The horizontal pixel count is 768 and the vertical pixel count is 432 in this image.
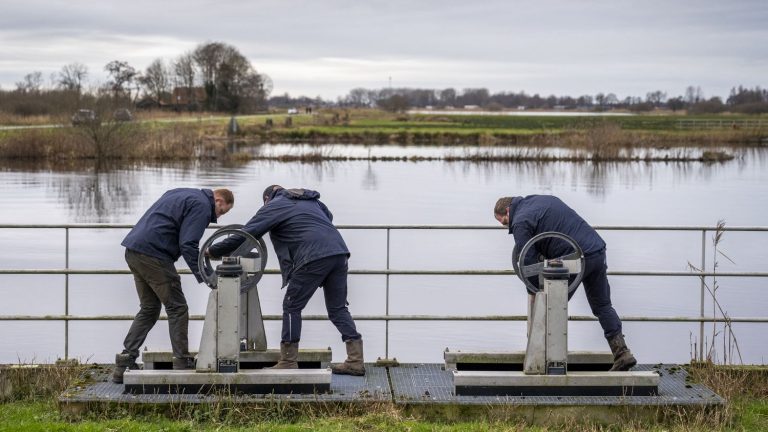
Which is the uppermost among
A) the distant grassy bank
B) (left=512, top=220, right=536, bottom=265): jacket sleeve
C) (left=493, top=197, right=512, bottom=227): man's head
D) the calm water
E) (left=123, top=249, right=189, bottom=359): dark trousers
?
the distant grassy bank

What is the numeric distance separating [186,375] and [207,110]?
106941 millimetres

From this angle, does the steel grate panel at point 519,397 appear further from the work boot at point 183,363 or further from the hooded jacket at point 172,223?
the hooded jacket at point 172,223

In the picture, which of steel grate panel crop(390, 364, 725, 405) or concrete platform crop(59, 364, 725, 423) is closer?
concrete platform crop(59, 364, 725, 423)

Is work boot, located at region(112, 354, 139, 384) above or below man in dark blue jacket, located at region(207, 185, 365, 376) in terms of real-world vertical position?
below

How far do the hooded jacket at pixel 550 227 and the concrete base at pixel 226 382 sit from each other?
1.89 meters

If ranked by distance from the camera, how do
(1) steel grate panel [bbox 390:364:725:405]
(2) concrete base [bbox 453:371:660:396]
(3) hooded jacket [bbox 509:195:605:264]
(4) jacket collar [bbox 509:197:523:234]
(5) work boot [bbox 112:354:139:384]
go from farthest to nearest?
(4) jacket collar [bbox 509:197:523:234] → (5) work boot [bbox 112:354:139:384] → (3) hooded jacket [bbox 509:195:605:264] → (2) concrete base [bbox 453:371:660:396] → (1) steel grate panel [bbox 390:364:725:405]

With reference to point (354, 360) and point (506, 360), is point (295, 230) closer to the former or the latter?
point (354, 360)

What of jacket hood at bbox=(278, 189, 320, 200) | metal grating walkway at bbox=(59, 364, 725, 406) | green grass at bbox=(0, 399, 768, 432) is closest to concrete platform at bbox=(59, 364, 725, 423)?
metal grating walkway at bbox=(59, 364, 725, 406)

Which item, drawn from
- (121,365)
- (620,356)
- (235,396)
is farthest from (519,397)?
(121,365)

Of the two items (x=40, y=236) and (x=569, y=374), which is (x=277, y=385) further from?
(x=40, y=236)

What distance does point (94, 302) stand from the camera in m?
19.6

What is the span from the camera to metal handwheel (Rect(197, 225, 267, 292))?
26.4ft

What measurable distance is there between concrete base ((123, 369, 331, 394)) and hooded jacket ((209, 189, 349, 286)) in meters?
0.90

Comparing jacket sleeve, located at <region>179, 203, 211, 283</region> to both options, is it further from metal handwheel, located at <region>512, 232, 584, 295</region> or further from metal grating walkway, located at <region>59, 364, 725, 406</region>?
metal handwheel, located at <region>512, 232, 584, 295</region>
